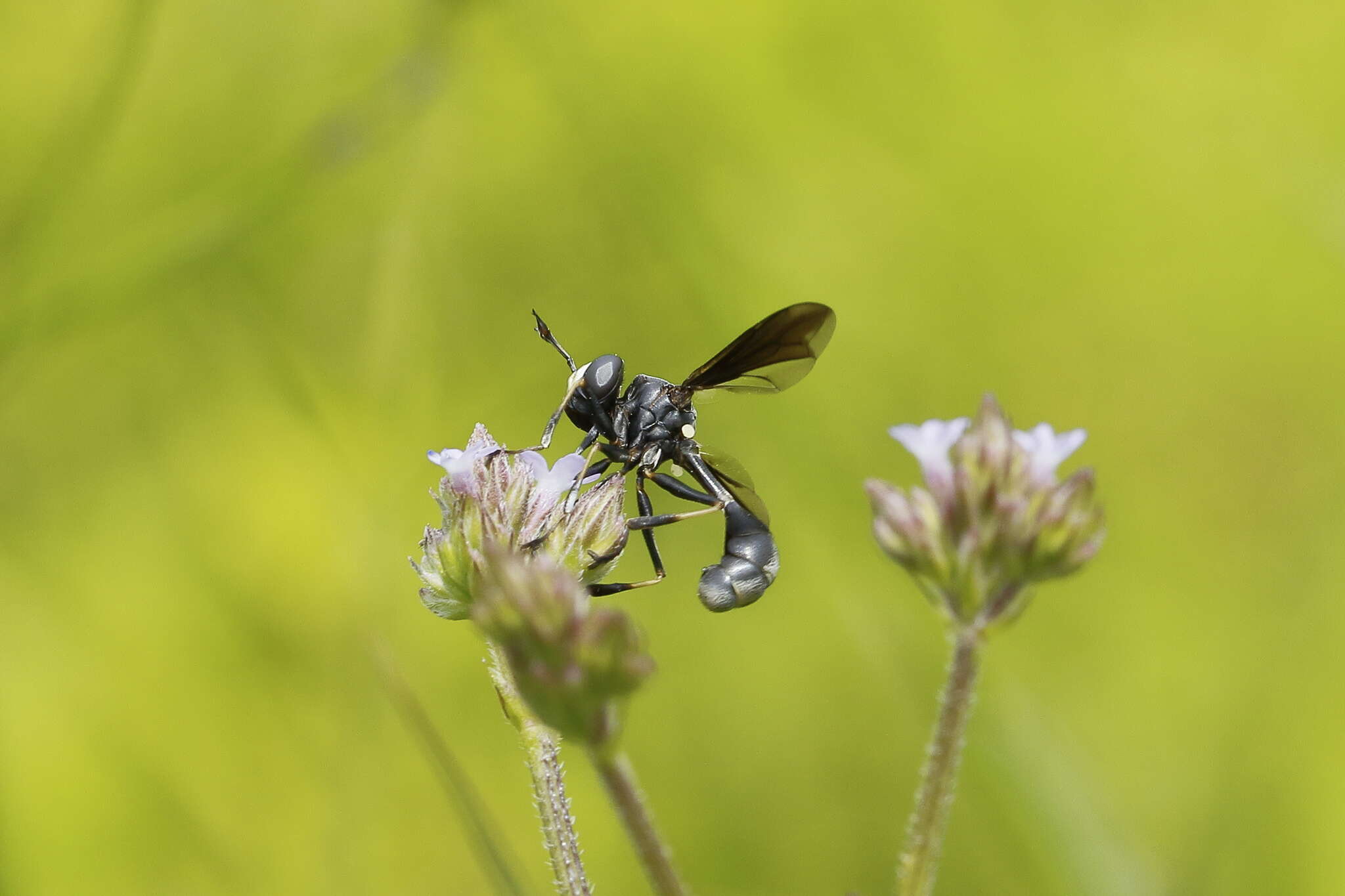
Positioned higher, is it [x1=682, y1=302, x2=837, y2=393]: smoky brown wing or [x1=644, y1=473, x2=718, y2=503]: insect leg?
[x1=682, y1=302, x2=837, y2=393]: smoky brown wing

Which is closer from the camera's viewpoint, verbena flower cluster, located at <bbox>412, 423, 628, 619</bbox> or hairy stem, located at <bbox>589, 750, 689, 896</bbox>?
hairy stem, located at <bbox>589, 750, 689, 896</bbox>

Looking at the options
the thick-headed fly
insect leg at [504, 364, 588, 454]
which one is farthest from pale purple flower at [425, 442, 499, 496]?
the thick-headed fly

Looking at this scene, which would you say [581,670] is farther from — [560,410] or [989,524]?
[560,410]

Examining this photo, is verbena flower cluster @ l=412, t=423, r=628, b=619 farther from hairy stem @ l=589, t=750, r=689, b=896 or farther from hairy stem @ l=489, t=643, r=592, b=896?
hairy stem @ l=589, t=750, r=689, b=896

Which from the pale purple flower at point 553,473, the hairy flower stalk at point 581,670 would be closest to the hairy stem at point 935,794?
the hairy flower stalk at point 581,670

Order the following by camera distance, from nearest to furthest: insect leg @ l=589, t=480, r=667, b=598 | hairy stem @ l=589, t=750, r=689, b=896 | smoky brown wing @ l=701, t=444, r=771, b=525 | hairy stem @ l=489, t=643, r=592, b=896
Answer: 1. hairy stem @ l=589, t=750, r=689, b=896
2. hairy stem @ l=489, t=643, r=592, b=896
3. insect leg @ l=589, t=480, r=667, b=598
4. smoky brown wing @ l=701, t=444, r=771, b=525

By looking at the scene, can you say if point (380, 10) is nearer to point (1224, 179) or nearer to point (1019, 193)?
point (1019, 193)

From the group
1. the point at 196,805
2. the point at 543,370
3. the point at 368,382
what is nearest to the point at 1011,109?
the point at 543,370

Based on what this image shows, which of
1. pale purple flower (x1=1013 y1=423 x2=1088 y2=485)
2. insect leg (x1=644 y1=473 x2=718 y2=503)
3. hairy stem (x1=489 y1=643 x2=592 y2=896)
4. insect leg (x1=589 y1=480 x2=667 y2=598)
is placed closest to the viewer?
hairy stem (x1=489 y1=643 x2=592 y2=896)
